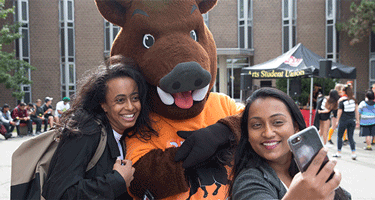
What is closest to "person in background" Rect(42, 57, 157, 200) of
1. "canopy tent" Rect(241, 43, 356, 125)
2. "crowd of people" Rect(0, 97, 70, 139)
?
"canopy tent" Rect(241, 43, 356, 125)

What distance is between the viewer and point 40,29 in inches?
738

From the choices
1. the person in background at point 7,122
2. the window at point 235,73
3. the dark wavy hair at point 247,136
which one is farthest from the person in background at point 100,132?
the window at point 235,73

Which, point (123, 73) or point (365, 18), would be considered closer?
point (123, 73)

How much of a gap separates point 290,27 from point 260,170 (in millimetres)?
18154

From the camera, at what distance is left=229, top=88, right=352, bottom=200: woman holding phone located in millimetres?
1311

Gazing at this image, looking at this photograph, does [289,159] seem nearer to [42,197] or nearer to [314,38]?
[42,197]

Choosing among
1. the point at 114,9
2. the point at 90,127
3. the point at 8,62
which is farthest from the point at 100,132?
the point at 8,62

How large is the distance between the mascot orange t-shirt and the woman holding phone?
603 millimetres

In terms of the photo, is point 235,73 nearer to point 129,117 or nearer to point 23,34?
point 23,34

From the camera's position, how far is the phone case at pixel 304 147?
Answer: 975 mm

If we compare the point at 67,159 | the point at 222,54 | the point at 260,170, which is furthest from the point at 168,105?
the point at 222,54

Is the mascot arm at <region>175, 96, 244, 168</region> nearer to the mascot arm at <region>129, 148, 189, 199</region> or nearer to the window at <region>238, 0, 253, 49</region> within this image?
the mascot arm at <region>129, 148, 189, 199</region>

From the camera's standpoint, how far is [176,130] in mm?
2156

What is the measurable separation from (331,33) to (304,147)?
18.9 meters
